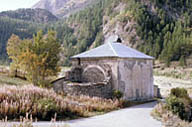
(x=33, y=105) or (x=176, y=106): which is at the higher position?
(x=33, y=105)

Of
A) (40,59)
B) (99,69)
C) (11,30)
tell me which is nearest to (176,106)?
(99,69)

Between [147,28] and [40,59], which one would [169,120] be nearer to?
[40,59]

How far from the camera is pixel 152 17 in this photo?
3959 inches

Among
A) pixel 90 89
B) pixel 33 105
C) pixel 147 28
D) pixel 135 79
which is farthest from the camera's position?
pixel 147 28

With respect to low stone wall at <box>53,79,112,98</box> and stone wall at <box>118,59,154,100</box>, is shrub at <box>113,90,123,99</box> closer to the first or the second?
low stone wall at <box>53,79,112,98</box>

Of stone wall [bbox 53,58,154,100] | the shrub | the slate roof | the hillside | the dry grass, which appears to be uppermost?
the hillside

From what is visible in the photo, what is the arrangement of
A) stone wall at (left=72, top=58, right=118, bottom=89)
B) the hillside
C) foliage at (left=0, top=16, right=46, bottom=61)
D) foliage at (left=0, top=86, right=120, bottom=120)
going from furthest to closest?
foliage at (left=0, top=16, right=46, bottom=61) < the hillside < stone wall at (left=72, top=58, right=118, bottom=89) < foliage at (left=0, top=86, right=120, bottom=120)

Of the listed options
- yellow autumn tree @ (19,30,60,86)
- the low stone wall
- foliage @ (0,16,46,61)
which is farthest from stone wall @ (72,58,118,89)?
foliage @ (0,16,46,61)

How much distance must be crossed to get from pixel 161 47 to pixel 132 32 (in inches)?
669

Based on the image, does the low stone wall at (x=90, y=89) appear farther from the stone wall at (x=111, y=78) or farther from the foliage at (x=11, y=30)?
the foliage at (x=11, y=30)

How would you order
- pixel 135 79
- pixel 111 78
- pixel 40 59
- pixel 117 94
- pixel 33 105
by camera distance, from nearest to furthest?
pixel 33 105, pixel 117 94, pixel 111 78, pixel 135 79, pixel 40 59

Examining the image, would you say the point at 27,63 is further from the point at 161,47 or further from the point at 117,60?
the point at 161,47

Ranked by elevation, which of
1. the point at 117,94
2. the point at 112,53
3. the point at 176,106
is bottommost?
the point at 176,106

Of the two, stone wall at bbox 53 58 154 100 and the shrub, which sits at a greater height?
stone wall at bbox 53 58 154 100
